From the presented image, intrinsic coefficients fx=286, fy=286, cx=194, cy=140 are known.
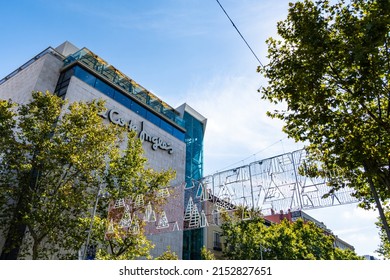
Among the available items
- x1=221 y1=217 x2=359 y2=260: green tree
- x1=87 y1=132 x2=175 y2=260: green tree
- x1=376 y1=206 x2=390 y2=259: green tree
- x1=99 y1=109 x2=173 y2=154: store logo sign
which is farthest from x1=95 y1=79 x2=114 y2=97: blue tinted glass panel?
x1=376 y1=206 x2=390 y2=259: green tree

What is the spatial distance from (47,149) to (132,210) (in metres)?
6.31

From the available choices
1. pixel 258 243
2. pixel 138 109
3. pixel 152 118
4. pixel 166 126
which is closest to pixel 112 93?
pixel 138 109

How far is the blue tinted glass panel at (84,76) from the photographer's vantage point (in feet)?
83.0

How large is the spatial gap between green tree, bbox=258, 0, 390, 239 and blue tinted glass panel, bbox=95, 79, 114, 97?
743 inches

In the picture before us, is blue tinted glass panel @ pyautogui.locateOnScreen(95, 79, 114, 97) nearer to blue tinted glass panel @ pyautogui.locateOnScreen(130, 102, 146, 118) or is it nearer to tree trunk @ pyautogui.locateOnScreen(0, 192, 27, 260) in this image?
blue tinted glass panel @ pyautogui.locateOnScreen(130, 102, 146, 118)

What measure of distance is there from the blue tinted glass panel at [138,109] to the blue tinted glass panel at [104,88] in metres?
2.76

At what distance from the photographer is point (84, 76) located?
2570 centimetres

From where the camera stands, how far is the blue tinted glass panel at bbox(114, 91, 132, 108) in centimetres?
2850

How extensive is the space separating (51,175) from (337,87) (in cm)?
1644

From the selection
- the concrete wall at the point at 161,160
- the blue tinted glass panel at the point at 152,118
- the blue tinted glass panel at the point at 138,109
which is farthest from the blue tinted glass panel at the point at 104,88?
the blue tinted glass panel at the point at 152,118

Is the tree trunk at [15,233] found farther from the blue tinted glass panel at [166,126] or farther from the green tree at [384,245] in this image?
the green tree at [384,245]

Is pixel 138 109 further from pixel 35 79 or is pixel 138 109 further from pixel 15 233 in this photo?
pixel 15 233

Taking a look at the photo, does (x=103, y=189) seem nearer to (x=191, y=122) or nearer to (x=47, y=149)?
(x=47, y=149)

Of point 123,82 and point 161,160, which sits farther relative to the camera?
point 161,160
